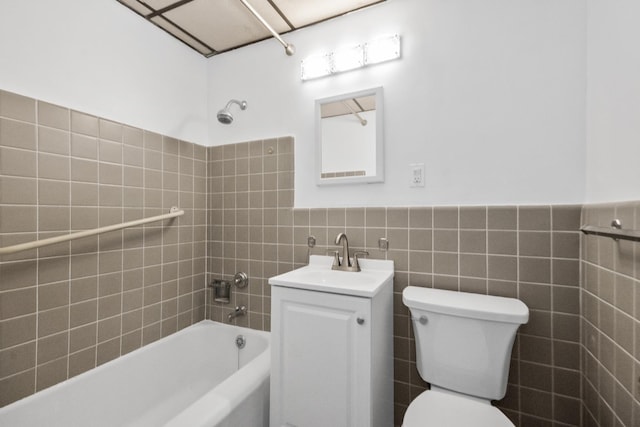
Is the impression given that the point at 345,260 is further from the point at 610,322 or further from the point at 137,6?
the point at 137,6

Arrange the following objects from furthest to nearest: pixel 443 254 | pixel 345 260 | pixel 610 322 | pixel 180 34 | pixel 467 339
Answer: pixel 180 34 < pixel 345 260 < pixel 443 254 < pixel 467 339 < pixel 610 322

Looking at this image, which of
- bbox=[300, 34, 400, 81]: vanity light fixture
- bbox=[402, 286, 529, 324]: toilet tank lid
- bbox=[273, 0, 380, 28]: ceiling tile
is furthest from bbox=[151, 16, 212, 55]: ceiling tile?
bbox=[402, 286, 529, 324]: toilet tank lid

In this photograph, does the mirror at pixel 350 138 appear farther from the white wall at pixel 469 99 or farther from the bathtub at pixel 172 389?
the bathtub at pixel 172 389

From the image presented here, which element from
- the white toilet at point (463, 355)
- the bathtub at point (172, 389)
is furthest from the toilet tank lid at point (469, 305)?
the bathtub at point (172, 389)

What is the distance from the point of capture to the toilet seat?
0.93m

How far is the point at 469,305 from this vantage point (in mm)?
1093

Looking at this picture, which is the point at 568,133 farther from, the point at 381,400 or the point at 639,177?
the point at 381,400

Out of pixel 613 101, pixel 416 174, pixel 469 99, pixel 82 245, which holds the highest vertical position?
pixel 469 99

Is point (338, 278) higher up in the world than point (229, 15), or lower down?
lower down

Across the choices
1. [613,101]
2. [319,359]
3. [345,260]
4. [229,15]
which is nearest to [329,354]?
[319,359]

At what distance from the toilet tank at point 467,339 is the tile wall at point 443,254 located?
0.57 ft

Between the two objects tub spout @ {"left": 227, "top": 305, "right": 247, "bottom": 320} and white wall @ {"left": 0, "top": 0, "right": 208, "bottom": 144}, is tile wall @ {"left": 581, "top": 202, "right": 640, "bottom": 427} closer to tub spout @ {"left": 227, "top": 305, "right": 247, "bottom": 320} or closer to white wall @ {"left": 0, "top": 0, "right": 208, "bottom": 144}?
tub spout @ {"left": 227, "top": 305, "right": 247, "bottom": 320}

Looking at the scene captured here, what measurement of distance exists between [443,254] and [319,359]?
79 centimetres

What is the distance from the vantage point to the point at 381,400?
3.94 feet
